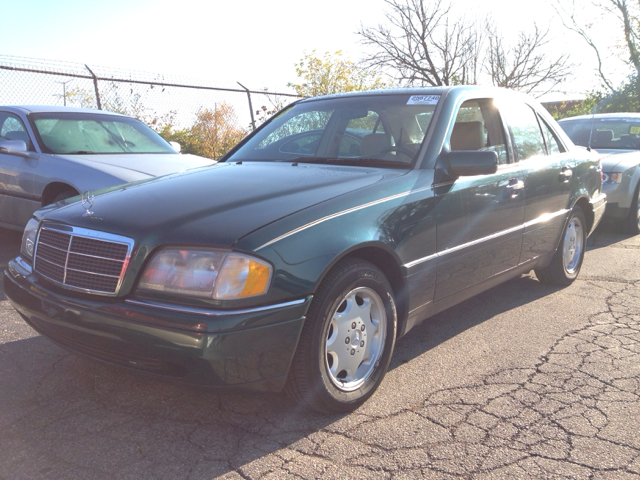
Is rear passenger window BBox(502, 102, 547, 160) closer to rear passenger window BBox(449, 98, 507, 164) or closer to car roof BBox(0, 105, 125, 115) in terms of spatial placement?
rear passenger window BBox(449, 98, 507, 164)

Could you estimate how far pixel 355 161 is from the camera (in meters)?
3.41

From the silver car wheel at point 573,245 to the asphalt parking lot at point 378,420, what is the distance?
3.91ft

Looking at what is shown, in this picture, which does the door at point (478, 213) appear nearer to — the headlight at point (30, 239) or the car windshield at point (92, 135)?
the headlight at point (30, 239)

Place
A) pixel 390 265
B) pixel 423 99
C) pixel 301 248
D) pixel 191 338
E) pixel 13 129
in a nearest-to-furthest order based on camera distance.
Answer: pixel 191 338, pixel 301 248, pixel 390 265, pixel 423 99, pixel 13 129

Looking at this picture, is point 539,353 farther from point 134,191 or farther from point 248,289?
point 134,191

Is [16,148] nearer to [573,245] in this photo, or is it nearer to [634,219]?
[573,245]

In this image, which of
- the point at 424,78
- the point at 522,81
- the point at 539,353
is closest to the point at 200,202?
the point at 539,353

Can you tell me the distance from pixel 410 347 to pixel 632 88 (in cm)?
2245

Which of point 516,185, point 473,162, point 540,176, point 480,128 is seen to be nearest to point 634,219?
point 540,176

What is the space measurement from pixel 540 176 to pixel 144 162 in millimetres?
3633

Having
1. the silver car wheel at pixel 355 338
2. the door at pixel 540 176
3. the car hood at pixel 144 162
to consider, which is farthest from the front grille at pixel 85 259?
the door at pixel 540 176

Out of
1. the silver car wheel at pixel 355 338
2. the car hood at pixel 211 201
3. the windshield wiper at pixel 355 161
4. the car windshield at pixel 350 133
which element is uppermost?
the car windshield at pixel 350 133

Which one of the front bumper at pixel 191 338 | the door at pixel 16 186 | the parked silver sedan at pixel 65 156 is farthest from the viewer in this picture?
the door at pixel 16 186

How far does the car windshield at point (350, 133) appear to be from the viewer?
342 centimetres
